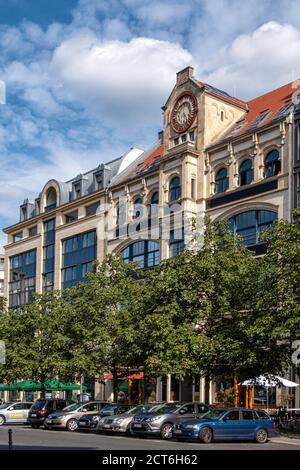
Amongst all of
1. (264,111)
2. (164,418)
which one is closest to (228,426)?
(164,418)

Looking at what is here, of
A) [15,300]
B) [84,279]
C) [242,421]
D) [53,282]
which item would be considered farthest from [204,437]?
[15,300]

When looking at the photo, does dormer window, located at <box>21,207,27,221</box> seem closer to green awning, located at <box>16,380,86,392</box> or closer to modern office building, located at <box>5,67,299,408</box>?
modern office building, located at <box>5,67,299,408</box>

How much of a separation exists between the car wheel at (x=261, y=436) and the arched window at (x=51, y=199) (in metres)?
48.2

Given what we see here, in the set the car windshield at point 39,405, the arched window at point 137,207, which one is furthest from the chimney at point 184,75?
the car windshield at point 39,405

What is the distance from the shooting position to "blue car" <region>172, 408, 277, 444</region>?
87.6 feet

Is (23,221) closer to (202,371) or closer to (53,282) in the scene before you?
(53,282)

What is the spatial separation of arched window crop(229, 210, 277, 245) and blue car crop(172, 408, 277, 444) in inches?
782

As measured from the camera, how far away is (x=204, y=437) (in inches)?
1045

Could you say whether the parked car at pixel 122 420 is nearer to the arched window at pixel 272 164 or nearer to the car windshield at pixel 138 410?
the car windshield at pixel 138 410

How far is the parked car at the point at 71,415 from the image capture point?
3450 cm

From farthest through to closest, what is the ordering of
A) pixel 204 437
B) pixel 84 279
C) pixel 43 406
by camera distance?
pixel 84 279
pixel 43 406
pixel 204 437

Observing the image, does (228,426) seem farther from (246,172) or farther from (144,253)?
(144,253)

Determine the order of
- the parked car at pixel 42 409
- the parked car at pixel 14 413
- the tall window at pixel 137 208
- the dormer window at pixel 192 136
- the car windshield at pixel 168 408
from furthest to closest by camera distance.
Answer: the tall window at pixel 137 208
the dormer window at pixel 192 136
the parked car at pixel 14 413
the parked car at pixel 42 409
the car windshield at pixel 168 408

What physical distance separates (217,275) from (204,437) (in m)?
9.60
